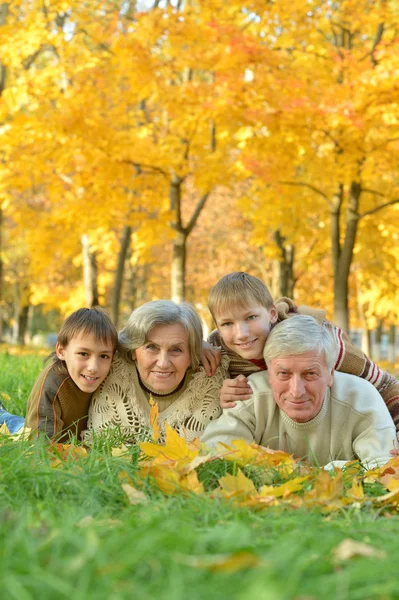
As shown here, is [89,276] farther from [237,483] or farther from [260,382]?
[237,483]

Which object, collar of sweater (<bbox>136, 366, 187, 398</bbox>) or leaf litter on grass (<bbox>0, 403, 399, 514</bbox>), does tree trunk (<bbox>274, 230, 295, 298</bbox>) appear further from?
leaf litter on grass (<bbox>0, 403, 399, 514</bbox>)

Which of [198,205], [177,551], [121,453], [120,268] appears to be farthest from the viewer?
[120,268]

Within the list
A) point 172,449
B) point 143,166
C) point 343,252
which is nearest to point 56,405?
point 172,449

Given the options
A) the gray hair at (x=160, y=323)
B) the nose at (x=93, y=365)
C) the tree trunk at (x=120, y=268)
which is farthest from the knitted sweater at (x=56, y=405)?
the tree trunk at (x=120, y=268)

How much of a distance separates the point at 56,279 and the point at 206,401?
73.7 feet

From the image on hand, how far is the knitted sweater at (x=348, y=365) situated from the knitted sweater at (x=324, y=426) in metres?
0.33

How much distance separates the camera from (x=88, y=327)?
4.02 m

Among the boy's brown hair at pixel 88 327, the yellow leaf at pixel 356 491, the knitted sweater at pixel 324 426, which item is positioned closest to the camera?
the yellow leaf at pixel 356 491

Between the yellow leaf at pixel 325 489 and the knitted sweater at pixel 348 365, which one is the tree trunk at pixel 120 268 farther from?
the yellow leaf at pixel 325 489

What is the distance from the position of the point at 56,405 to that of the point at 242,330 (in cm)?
111

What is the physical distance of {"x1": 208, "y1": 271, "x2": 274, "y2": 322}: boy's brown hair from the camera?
12.6ft

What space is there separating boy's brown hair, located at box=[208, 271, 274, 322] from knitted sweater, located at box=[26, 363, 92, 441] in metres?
0.92

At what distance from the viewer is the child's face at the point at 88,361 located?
399cm

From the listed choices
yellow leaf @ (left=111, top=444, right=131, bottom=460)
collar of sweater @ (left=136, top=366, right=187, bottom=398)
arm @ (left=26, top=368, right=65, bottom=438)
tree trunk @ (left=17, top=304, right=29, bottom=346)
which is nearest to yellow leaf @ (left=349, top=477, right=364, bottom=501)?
yellow leaf @ (left=111, top=444, right=131, bottom=460)
